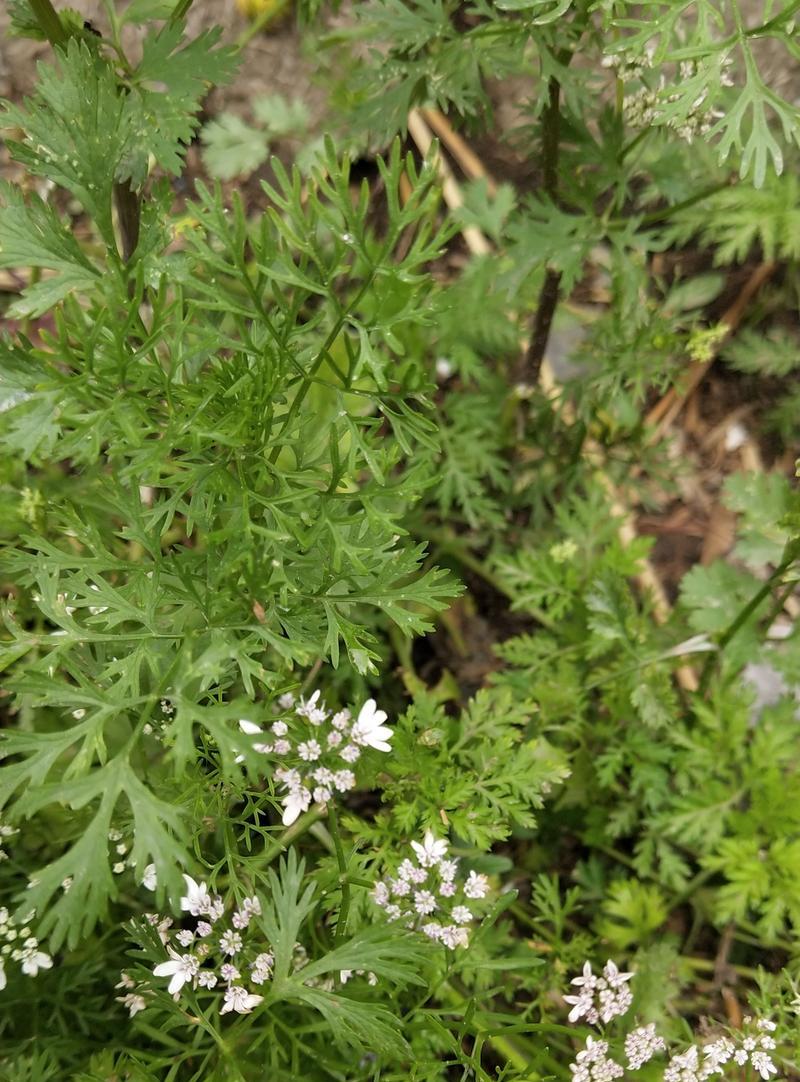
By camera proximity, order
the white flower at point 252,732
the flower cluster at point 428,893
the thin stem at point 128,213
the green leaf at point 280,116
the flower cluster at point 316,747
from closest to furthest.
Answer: the white flower at point 252,732 → the flower cluster at point 316,747 → the flower cluster at point 428,893 → the thin stem at point 128,213 → the green leaf at point 280,116

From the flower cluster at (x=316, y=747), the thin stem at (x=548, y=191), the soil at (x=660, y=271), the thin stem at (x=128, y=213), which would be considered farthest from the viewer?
the soil at (x=660, y=271)

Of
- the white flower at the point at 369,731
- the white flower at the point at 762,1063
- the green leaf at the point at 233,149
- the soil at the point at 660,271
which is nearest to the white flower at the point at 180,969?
the white flower at the point at 369,731

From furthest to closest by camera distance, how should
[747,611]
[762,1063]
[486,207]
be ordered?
[486,207] < [747,611] < [762,1063]

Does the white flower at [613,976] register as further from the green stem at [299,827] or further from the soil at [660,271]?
the soil at [660,271]

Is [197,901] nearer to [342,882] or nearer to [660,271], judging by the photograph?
[342,882]

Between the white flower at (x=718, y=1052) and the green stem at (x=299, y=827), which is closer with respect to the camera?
the white flower at (x=718, y=1052)

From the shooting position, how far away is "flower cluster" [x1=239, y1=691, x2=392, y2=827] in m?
1.37

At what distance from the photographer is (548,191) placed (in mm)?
2193

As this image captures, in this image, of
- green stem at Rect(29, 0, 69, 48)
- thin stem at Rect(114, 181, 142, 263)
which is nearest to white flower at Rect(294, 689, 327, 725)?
thin stem at Rect(114, 181, 142, 263)

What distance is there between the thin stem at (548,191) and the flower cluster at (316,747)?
53.0 inches

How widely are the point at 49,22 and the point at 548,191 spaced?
1172 mm

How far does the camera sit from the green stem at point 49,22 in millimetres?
1521

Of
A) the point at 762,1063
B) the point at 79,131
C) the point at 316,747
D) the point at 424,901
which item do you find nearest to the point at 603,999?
the point at 762,1063

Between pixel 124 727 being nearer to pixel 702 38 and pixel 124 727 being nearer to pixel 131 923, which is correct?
pixel 131 923
